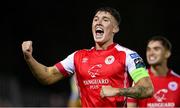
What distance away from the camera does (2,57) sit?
→ 496 inches

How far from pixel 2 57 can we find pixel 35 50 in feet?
3.43

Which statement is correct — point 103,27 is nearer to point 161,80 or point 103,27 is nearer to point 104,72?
point 104,72

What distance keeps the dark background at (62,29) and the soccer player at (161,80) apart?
490 cm

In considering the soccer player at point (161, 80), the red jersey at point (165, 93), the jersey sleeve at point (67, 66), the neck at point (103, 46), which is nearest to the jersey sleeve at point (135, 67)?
the neck at point (103, 46)

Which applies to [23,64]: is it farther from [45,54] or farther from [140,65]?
[140,65]

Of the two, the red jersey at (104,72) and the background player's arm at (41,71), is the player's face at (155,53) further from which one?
the background player's arm at (41,71)

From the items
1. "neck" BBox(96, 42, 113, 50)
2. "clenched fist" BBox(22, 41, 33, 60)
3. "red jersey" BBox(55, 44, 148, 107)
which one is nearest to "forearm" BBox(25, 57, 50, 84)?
"clenched fist" BBox(22, 41, 33, 60)

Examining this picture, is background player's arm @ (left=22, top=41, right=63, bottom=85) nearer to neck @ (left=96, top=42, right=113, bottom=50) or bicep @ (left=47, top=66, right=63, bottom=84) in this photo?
bicep @ (left=47, top=66, right=63, bottom=84)

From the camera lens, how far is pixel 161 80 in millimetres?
7746

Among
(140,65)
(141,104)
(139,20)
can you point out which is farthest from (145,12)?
(140,65)

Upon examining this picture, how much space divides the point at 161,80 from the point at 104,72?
86.5 inches

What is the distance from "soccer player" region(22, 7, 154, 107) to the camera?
560 cm

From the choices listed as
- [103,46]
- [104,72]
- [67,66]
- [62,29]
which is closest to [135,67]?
[104,72]

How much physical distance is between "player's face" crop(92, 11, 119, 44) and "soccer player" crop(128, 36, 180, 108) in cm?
152
